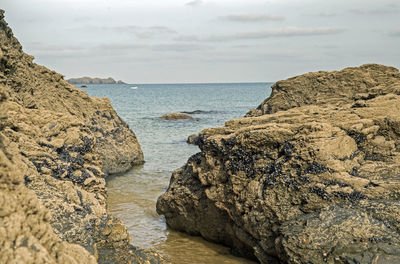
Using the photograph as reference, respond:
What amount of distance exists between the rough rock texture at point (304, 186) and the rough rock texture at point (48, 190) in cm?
203

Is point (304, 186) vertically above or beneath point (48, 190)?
beneath

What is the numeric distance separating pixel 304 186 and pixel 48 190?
10.8ft

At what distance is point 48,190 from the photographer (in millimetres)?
4406

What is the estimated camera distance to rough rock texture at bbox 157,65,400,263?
4973 millimetres

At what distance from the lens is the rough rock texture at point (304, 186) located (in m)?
4.97

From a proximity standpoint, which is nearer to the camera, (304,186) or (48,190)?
(48,190)

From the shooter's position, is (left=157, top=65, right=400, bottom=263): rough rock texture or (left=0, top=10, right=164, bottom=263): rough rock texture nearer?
(left=0, top=10, right=164, bottom=263): rough rock texture

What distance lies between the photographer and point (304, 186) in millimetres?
5680

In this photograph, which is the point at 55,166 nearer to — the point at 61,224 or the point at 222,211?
the point at 61,224

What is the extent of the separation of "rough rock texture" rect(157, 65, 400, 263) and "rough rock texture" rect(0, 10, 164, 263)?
2035mm

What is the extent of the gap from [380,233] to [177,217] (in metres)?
4.23

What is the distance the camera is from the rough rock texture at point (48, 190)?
2.45m

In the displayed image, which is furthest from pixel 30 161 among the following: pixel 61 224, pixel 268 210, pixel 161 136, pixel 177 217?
pixel 161 136

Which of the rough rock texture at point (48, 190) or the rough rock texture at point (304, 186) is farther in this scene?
the rough rock texture at point (304, 186)
